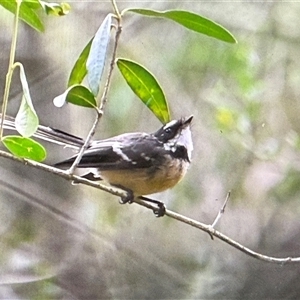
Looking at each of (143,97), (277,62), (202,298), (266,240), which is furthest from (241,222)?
(143,97)

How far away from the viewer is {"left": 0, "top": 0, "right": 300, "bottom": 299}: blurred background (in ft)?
3.76

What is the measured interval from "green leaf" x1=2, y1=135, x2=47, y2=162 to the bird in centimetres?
28

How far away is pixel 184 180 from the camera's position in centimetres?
121

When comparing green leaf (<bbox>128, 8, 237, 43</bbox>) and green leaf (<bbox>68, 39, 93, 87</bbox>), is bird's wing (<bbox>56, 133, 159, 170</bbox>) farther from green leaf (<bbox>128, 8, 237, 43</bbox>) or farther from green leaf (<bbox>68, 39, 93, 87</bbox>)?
green leaf (<bbox>128, 8, 237, 43</bbox>)

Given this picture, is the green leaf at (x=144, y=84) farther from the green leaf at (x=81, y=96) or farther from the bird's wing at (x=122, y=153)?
the bird's wing at (x=122, y=153)

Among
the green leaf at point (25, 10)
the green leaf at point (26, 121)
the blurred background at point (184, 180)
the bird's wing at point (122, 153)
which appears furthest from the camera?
the blurred background at point (184, 180)

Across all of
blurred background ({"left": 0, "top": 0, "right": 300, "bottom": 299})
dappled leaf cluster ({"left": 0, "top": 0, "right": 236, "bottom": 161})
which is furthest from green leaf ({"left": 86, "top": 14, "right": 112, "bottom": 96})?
blurred background ({"left": 0, "top": 0, "right": 300, "bottom": 299})

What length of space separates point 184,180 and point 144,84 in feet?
1.47

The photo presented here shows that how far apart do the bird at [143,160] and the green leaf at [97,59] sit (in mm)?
319

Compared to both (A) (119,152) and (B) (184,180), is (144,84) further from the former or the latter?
(B) (184,180)

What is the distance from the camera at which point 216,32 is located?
747 mm

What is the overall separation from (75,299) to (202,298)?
26 centimetres

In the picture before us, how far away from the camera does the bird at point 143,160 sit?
1.00 metres

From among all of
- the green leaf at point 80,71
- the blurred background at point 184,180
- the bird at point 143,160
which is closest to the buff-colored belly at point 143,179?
the bird at point 143,160
